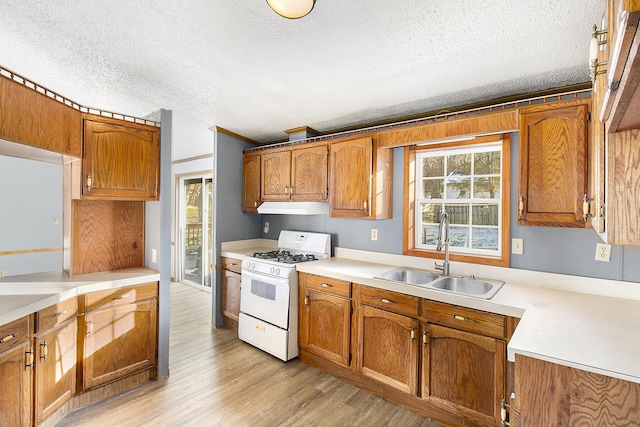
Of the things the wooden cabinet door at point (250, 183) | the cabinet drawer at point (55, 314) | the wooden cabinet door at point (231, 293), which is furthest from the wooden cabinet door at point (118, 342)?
the wooden cabinet door at point (250, 183)

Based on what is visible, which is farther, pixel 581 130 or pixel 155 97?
pixel 155 97

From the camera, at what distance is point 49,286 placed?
207 centimetres

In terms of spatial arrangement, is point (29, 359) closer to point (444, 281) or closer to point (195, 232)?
point (444, 281)

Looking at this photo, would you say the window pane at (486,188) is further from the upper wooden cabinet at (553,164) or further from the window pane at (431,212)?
the upper wooden cabinet at (553,164)

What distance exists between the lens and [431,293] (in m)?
2.08

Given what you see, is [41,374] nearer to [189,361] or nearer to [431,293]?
[189,361]

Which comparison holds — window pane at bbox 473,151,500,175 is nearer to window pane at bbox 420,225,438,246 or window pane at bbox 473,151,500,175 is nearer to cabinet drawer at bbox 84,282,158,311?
window pane at bbox 420,225,438,246

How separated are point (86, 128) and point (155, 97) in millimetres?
713

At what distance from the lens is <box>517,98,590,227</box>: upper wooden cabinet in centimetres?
183

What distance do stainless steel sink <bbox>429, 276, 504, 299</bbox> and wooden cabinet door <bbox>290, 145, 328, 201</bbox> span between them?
137 cm

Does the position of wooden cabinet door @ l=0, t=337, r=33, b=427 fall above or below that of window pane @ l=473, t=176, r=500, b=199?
below

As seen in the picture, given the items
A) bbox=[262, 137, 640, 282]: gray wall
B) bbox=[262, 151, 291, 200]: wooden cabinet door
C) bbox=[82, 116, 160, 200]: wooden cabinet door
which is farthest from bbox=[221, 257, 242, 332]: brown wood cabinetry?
bbox=[262, 137, 640, 282]: gray wall

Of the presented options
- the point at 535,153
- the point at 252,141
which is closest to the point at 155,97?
the point at 252,141

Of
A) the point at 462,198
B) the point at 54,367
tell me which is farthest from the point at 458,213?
the point at 54,367
